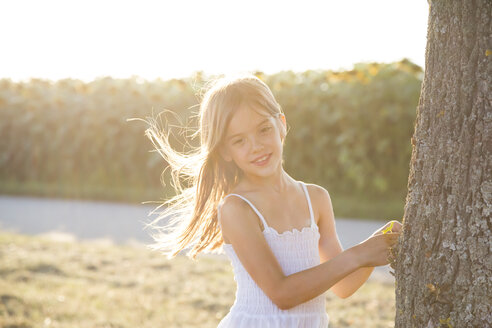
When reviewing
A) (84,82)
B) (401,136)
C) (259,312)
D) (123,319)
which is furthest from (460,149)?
(84,82)

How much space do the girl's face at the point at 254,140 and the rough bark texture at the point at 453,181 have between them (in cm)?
66

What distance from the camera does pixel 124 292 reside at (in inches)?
198

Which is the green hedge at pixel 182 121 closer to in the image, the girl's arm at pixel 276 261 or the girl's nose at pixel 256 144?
the girl's nose at pixel 256 144

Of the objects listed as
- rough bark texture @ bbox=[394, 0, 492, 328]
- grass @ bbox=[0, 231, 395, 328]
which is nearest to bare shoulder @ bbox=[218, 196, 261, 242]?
rough bark texture @ bbox=[394, 0, 492, 328]

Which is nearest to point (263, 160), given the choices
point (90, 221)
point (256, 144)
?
point (256, 144)

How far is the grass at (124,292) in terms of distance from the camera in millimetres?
4387

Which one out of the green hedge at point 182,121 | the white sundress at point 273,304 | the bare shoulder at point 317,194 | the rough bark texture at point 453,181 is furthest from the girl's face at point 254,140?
the green hedge at point 182,121

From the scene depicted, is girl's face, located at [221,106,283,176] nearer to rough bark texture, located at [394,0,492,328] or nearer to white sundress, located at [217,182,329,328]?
white sundress, located at [217,182,329,328]

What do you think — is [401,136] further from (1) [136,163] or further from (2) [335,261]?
(2) [335,261]

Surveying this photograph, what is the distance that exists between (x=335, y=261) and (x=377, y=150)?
6.57 meters

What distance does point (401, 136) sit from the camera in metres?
8.33

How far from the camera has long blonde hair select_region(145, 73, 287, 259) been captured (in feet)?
8.41

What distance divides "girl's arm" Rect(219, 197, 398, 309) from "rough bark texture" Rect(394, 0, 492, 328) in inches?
4.9

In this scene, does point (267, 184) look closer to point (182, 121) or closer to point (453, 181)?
point (453, 181)
